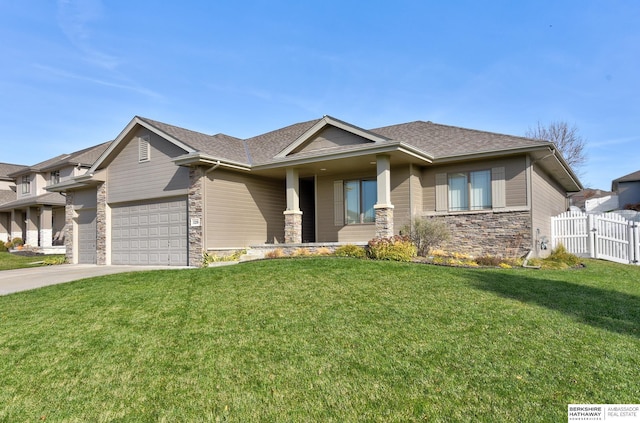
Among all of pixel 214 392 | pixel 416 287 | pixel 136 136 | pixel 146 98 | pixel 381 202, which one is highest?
pixel 146 98

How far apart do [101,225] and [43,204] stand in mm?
13411

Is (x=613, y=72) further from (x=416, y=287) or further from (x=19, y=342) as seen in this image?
(x=19, y=342)

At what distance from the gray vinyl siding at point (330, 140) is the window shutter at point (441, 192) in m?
3.17

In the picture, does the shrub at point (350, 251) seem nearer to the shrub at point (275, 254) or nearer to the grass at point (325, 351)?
the shrub at point (275, 254)

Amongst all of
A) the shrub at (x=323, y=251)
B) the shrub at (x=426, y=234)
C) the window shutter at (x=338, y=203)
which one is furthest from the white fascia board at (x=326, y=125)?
the shrub at (x=323, y=251)

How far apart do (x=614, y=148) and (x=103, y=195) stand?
36417mm

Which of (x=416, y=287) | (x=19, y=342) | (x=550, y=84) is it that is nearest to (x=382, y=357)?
(x=416, y=287)

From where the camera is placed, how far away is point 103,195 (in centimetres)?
1798

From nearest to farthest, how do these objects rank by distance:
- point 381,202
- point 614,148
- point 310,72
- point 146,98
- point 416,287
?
point 416,287
point 381,202
point 310,72
point 146,98
point 614,148

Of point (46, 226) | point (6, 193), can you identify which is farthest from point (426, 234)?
point (6, 193)

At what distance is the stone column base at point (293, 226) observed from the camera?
1541 cm

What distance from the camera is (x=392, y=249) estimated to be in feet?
39.9

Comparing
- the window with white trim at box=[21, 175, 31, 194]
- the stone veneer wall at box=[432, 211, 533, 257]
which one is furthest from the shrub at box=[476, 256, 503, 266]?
the window with white trim at box=[21, 175, 31, 194]

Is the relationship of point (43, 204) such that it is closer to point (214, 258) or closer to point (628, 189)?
point (214, 258)
